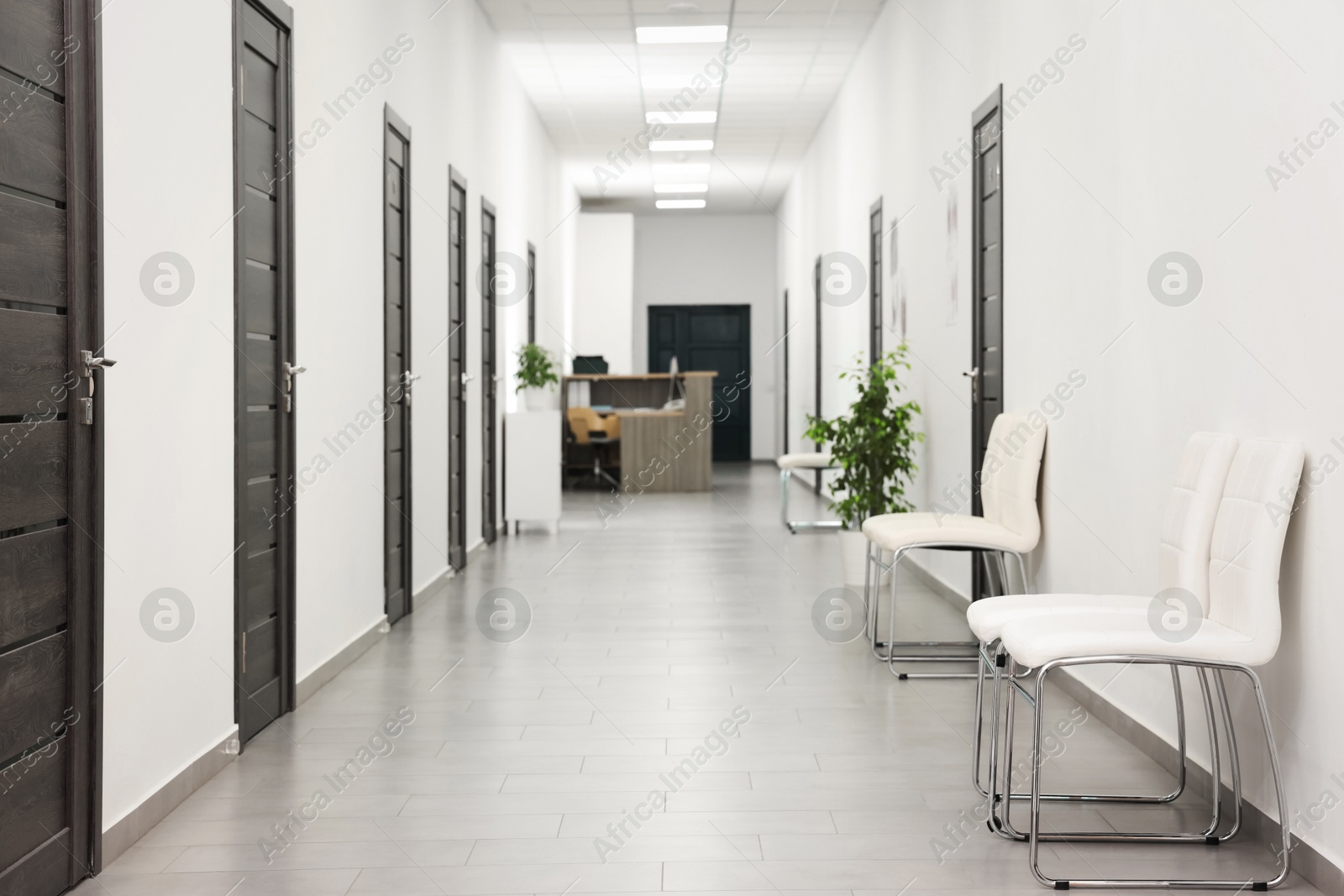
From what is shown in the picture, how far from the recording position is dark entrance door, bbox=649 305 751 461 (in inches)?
650

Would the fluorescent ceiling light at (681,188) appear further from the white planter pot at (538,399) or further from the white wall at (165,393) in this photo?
the white wall at (165,393)

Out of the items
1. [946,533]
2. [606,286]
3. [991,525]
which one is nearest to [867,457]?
[991,525]

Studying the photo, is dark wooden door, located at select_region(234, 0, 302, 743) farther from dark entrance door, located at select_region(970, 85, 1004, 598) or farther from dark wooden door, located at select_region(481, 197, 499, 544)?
dark wooden door, located at select_region(481, 197, 499, 544)

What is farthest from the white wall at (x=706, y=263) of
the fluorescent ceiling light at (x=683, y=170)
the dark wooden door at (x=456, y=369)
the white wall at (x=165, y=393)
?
the white wall at (x=165, y=393)

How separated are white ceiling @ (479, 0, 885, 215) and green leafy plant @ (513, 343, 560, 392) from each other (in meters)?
2.12

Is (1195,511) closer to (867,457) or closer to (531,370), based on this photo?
(867,457)

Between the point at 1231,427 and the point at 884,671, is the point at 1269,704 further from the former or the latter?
the point at 884,671

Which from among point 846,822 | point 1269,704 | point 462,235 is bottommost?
point 846,822

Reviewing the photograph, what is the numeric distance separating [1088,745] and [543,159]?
28.6 feet

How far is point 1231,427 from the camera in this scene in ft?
8.80

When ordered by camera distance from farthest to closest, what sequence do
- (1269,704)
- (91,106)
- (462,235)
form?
(462,235), (1269,704), (91,106)

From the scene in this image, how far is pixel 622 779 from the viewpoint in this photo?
3.03 meters

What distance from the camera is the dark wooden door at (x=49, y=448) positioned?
210 cm

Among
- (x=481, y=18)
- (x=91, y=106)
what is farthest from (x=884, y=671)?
(x=481, y=18)
